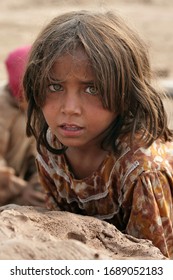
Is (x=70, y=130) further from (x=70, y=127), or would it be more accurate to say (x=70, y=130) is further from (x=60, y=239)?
(x=60, y=239)

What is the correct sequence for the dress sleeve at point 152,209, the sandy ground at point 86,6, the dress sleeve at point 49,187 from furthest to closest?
the sandy ground at point 86,6
the dress sleeve at point 49,187
the dress sleeve at point 152,209

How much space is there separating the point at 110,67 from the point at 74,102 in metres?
0.16

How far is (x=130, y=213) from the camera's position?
2.65m

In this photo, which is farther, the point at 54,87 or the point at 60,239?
the point at 54,87

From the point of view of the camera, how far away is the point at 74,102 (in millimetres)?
2428

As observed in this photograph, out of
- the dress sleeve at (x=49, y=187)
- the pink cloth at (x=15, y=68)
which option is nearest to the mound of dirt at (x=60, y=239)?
the dress sleeve at (x=49, y=187)

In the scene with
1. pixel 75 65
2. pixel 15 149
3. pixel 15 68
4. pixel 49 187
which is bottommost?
pixel 15 149

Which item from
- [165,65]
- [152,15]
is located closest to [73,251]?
[165,65]

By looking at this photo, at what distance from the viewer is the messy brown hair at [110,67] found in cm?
247

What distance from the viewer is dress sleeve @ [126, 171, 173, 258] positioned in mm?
2572

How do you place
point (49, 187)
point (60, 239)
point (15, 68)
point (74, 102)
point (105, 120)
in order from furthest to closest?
point (15, 68), point (49, 187), point (105, 120), point (74, 102), point (60, 239)

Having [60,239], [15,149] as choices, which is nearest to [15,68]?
[15,149]

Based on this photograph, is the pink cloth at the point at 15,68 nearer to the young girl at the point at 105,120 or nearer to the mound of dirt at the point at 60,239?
the young girl at the point at 105,120

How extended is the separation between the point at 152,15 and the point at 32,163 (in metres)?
8.19
